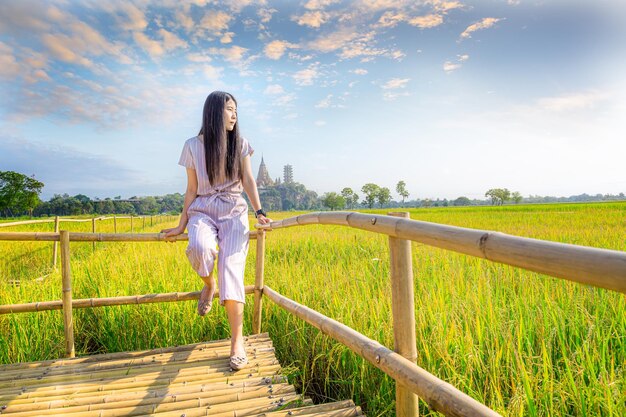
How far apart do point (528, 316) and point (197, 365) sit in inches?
71.9

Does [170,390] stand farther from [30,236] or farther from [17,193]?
[17,193]

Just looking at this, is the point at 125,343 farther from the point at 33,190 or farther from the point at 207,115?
the point at 33,190

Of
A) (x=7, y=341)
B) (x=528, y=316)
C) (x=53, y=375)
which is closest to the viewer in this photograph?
(x=53, y=375)

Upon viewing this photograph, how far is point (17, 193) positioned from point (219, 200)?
6557 cm

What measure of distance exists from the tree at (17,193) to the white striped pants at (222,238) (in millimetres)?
64216

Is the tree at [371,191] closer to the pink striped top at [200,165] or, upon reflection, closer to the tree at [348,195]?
the tree at [348,195]

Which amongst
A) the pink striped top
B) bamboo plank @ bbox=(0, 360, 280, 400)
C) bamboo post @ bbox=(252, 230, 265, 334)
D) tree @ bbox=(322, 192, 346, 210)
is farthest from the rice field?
tree @ bbox=(322, 192, 346, 210)

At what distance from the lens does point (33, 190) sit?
183 ft

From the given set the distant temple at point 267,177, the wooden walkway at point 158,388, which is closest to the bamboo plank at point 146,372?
the wooden walkway at point 158,388

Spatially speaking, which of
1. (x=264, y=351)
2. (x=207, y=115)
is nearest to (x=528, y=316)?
(x=264, y=351)

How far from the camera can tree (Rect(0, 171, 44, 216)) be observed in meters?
53.1

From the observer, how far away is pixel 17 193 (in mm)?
53594

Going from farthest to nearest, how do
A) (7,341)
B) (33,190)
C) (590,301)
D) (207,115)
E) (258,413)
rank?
(33,190), (7,341), (590,301), (207,115), (258,413)

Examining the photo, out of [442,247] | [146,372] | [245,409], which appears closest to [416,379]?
[442,247]
